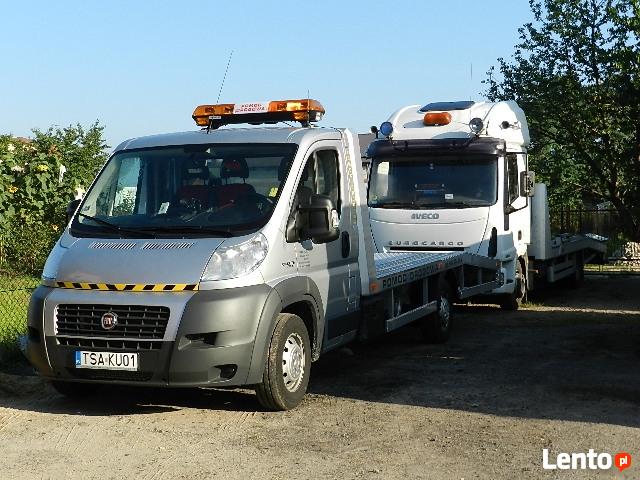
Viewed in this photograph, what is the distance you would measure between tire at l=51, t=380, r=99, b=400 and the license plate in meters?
0.91

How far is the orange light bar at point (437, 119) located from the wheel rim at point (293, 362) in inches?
261

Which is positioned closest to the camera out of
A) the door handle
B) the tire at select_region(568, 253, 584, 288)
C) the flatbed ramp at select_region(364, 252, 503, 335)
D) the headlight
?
the headlight

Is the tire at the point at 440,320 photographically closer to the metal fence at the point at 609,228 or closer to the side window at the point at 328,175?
the side window at the point at 328,175

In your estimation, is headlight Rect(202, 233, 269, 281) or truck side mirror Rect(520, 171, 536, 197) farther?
truck side mirror Rect(520, 171, 536, 197)

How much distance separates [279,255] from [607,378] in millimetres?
3458

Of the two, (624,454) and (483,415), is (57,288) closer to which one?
(483,415)

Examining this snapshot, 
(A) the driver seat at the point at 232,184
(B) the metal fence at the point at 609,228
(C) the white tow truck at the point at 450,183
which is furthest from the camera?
(B) the metal fence at the point at 609,228

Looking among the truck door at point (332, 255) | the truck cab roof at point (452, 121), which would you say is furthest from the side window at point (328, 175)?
the truck cab roof at point (452, 121)

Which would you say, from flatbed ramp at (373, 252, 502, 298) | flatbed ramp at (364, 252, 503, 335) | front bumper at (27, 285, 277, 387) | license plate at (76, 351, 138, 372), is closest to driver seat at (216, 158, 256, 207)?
front bumper at (27, 285, 277, 387)

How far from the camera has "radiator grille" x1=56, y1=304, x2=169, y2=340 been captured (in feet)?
21.7

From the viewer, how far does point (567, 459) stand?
5.80 m

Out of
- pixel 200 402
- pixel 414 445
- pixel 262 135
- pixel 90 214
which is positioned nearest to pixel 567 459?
pixel 414 445

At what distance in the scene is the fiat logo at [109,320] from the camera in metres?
6.70

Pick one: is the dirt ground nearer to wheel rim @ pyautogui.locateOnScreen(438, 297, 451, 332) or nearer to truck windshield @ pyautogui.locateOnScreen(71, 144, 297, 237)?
wheel rim @ pyautogui.locateOnScreen(438, 297, 451, 332)
